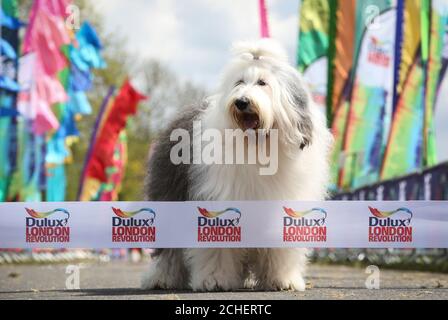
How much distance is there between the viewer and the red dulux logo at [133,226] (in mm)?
6715

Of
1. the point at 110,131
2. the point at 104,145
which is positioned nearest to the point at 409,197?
the point at 104,145

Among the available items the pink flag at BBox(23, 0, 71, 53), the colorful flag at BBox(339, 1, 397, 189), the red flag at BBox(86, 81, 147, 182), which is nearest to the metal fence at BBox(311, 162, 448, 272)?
the colorful flag at BBox(339, 1, 397, 189)

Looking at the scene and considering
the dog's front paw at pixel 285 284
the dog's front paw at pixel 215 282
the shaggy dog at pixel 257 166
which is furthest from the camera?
the dog's front paw at pixel 285 284

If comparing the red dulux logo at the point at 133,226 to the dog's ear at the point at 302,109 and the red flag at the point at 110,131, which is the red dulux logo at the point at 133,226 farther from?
the red flag at the point at 110,131

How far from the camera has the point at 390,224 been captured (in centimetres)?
672

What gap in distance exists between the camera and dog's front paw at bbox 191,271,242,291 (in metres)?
6.48

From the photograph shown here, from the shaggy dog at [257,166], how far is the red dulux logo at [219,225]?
100mm

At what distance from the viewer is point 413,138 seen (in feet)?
47.1

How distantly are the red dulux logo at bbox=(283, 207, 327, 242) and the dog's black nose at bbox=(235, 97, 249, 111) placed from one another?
0.92 m

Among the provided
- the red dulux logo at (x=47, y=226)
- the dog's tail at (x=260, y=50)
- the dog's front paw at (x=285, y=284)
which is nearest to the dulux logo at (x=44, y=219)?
the red dulux logo at (x=47, y=226)

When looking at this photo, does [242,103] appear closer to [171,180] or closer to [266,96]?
[266,96]

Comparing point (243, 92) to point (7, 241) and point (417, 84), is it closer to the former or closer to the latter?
point (7, 241)

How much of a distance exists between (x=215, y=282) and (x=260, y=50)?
1.81m
